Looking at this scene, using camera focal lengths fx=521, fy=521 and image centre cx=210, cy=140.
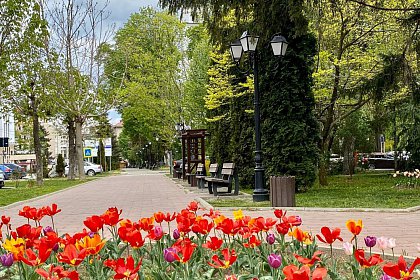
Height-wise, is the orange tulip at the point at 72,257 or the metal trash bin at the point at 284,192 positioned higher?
the orange tulip at the point at 72,257

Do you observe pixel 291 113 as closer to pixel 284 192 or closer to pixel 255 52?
pixel 255 52

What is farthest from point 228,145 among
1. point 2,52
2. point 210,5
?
point 210,5

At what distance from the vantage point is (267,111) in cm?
1580

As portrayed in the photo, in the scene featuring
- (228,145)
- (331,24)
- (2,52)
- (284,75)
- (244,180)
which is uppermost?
(331,24)

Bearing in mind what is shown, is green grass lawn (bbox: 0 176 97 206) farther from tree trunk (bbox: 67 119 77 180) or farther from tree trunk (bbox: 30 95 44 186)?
tree trunk (bbox: 67 119 77 180)

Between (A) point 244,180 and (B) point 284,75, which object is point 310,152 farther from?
(A) point 244,180

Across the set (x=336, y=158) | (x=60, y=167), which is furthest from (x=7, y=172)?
(x=336, y=158)

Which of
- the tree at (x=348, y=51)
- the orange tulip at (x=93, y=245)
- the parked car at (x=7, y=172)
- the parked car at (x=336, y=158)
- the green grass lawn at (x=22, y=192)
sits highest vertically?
the tree at (x=348, y=51)

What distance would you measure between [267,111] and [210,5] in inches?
217

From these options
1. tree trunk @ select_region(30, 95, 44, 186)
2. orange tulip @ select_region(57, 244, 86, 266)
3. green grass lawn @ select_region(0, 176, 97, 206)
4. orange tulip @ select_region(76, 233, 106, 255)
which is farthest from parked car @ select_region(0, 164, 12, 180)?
orange tulip @ select_region(57, 244, 86, 266)

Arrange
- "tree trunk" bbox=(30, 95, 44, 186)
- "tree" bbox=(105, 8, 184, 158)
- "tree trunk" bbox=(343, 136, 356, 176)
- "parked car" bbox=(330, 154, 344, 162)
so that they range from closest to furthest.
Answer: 1. "tree trunk" bbox=(30, 95, 44, 186)
2. "tree trunk" bbox=(343, 136, 356, 176)
3. "parked car" bbox=(330, 154, 344, 162)
4. "tree" bbox=(105, 8, 184, 158)

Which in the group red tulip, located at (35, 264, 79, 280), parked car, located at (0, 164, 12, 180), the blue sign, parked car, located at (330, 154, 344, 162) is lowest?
parked car, located at (0, 164, 12, 180)

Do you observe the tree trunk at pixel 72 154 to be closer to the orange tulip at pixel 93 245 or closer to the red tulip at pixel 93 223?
the red tulip at pixel 93 223

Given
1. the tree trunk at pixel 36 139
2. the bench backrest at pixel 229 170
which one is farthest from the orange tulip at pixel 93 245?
the tree trunk at pixel 36 139
